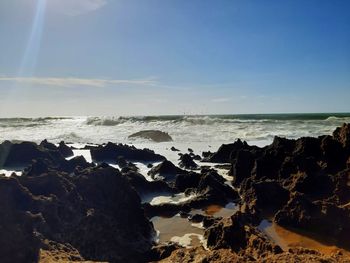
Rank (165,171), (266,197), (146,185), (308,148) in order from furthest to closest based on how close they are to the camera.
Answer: (165,171), (308,148), (146,185), (266,197)

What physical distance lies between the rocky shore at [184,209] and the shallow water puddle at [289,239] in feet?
0.46

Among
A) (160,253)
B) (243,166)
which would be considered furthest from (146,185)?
(160,253)

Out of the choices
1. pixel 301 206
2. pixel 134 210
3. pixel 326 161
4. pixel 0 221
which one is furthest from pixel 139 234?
pixel 326 161

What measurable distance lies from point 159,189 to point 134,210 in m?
3.82

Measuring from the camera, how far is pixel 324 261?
15.2 ft

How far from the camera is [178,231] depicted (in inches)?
339

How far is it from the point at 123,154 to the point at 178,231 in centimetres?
1041

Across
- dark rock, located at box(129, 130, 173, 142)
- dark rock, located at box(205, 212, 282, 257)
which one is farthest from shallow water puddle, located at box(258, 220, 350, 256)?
dark rock, located at box(129, 130, 173, 142)

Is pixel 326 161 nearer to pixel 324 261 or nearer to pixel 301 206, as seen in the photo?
pixel 301 206

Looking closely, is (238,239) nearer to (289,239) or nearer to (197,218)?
(289,239)

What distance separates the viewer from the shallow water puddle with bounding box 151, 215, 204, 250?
26.0ft

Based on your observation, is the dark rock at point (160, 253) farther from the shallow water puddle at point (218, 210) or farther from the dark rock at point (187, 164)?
the dark rock at point (187, 164)

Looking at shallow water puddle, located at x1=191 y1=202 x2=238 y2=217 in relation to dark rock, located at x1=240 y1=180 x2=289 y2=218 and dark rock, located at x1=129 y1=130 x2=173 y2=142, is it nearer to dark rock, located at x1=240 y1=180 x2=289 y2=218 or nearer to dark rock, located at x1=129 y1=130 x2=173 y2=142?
dark rock, located at x1=240 y1=180 x2=289 y2=218

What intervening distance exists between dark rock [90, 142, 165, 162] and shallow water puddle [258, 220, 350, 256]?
32.1 ft
